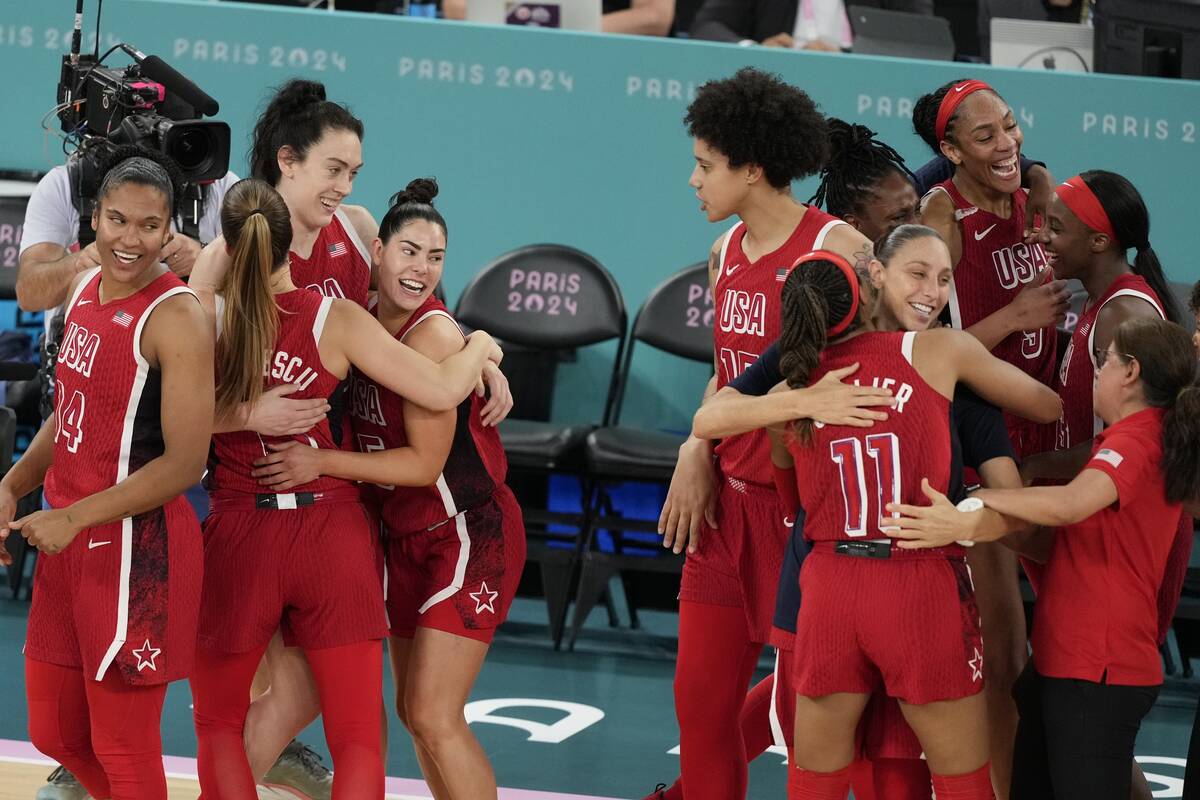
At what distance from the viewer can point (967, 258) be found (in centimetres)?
405

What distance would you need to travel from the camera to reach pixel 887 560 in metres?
3.24

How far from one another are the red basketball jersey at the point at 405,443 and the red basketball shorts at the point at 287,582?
0.26 m

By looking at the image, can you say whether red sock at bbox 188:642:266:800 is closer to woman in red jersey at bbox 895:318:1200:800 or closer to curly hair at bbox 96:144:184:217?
curly hair at bbox 96:144:184:217

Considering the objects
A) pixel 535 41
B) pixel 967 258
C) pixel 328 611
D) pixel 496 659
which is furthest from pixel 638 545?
pixel 328 611

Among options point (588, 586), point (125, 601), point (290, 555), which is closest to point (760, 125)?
point (290, 555)

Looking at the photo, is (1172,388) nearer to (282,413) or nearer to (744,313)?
(744,313)

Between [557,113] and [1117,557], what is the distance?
4352 mm

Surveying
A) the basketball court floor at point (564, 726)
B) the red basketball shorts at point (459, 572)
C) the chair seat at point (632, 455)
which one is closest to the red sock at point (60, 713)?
the red basketball shorts at point (459, 572)

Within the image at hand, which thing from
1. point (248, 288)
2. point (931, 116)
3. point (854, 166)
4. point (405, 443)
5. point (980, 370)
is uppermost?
point (931, 116)

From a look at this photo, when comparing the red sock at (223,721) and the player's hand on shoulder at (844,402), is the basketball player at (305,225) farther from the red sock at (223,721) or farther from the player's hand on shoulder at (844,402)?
the player's hand on shoulder at (844,402)

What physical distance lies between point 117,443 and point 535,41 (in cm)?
426

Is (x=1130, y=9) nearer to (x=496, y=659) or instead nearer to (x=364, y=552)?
(x=496, y=659)

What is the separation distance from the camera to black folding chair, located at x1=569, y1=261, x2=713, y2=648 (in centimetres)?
633

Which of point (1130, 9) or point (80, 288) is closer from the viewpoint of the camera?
point (80, 288)
